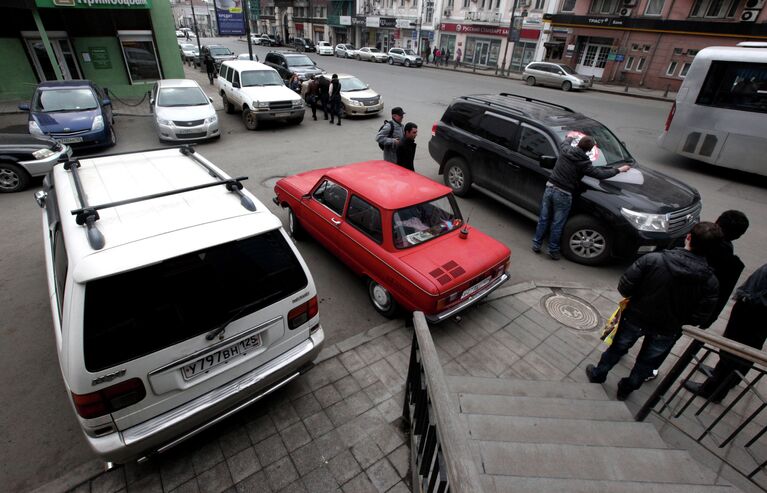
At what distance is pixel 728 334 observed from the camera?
3.44 m

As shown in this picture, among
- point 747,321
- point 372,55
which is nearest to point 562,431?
point 747,321

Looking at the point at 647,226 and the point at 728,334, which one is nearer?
the point at 728,334

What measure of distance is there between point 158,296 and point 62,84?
39.8ft

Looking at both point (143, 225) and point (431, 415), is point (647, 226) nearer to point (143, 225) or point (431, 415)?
point (431, 415)

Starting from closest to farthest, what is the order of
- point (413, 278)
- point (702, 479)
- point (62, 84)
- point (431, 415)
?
1. point (431, 415)
2. point (702, 479)
3. point (413, 278)
4. point (62, 84)

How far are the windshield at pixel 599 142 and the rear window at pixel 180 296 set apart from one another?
5.61 m

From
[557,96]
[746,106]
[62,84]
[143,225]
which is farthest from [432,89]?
[143,225]

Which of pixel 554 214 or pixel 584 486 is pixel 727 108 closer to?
pixel 554 214

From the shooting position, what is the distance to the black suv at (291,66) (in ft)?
59.1

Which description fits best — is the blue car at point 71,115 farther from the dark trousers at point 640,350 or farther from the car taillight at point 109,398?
the dark trousers at point 640,350

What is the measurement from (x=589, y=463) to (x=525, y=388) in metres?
1.03

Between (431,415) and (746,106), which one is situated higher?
(746,106)

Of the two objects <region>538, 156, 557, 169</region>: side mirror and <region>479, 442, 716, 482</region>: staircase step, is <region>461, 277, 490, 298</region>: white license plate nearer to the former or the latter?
<region>479, 442, 716, 482</region>: staircase step

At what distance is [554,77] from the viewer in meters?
24.9
